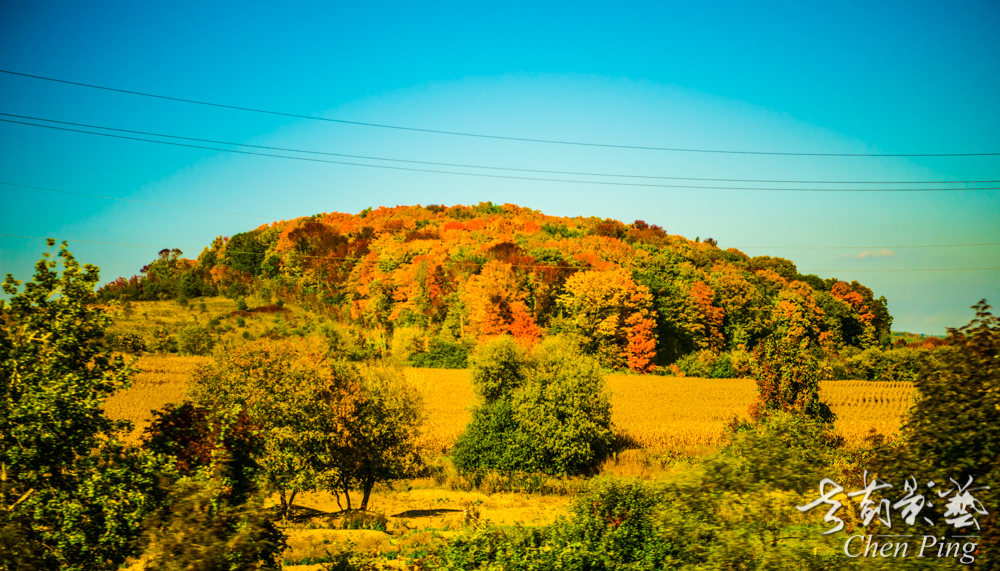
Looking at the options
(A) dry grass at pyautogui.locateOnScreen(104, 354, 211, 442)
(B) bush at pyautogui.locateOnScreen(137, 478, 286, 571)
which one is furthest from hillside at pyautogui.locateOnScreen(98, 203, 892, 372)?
(B) bush at pyautogui.locateOnScreen(137, 478, 286, 571)

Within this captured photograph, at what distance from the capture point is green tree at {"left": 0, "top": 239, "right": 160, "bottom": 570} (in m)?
8.18

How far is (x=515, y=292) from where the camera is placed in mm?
60812

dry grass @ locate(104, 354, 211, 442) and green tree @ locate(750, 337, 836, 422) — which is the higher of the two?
green tree @ locate(750, 337, 836, 422)

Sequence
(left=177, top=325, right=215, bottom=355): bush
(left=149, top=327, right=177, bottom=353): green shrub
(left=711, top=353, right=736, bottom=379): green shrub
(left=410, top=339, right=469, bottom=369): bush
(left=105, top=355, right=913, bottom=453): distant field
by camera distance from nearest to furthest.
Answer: (left=105, top=355, right=913, bottom=453): distant field, (left=177, top=325, right=215, bottom=355): bush, (left=149, top=327, right=177, bottom=353): green shrub, (left=410, top=339, right=469, bottom=369): bush, (left=711, top=353, right=736, bottom=379): green shrub

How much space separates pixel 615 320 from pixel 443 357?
18.1 metres

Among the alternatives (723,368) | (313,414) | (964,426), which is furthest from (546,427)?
(723,368)

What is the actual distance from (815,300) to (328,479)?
228 feet

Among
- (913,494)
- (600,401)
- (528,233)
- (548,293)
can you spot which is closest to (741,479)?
(913,494)

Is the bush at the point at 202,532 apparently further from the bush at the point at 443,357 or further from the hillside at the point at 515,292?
the hillside at the point at 515,292

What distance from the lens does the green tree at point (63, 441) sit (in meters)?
8.18

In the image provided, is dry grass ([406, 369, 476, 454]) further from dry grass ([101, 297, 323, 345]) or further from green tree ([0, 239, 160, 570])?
green tree ([0, 239, 160, 570])

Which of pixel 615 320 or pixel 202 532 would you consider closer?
pixel 202 532

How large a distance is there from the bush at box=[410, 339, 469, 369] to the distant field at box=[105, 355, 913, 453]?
272cm

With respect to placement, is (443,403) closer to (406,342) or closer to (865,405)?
(406,342)
